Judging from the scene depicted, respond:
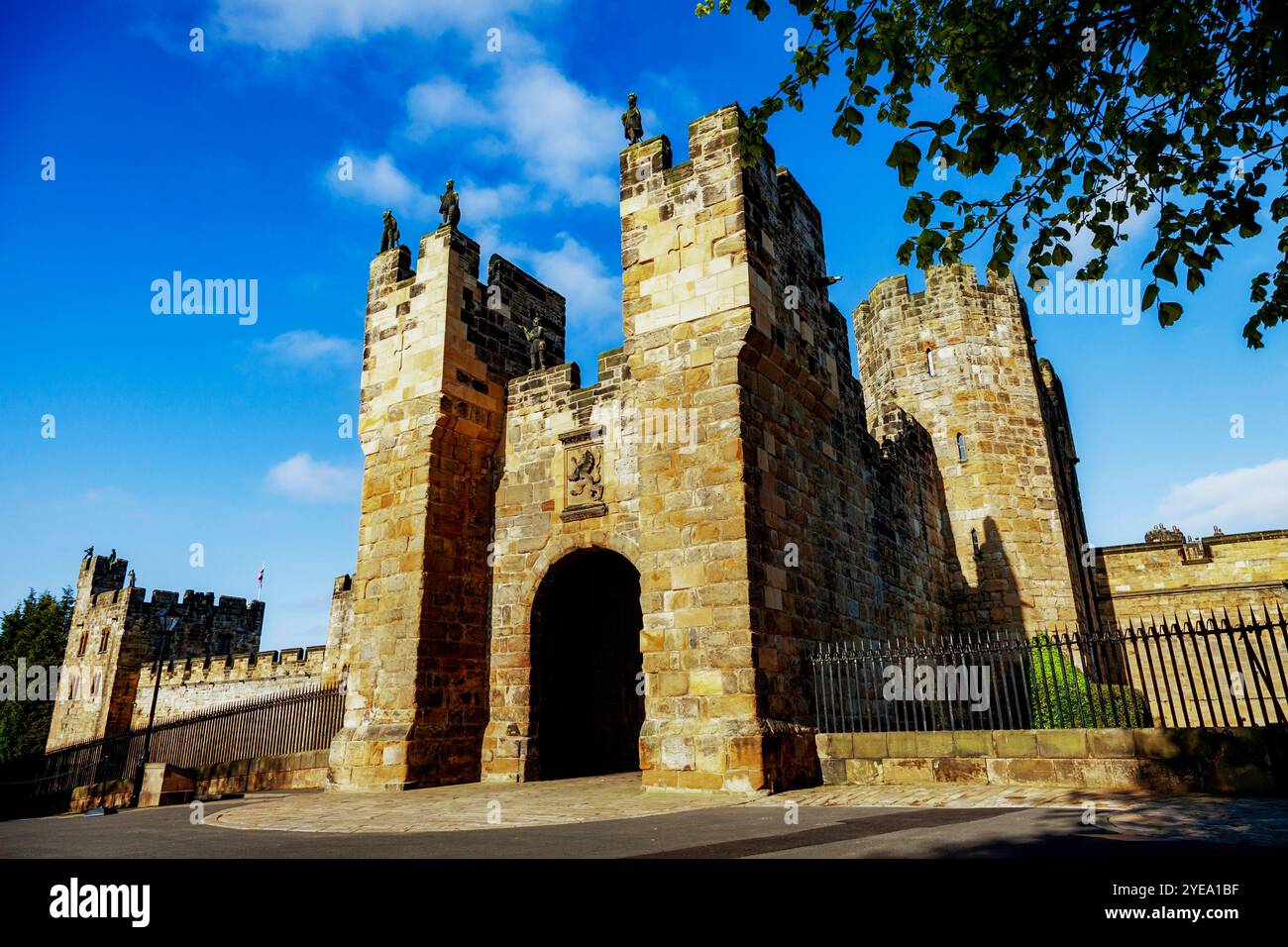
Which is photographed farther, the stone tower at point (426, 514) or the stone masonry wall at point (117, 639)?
the stone masonry wall at point (117, 639)

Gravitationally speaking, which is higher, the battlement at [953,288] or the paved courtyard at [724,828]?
the battlement at [953,288]

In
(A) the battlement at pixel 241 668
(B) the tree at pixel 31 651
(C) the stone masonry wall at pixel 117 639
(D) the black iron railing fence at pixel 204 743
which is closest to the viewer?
(D) the black iron railing fence at pixel 204 743

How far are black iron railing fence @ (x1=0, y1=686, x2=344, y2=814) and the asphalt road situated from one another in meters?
7.44

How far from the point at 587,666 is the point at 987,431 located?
36.1 feet

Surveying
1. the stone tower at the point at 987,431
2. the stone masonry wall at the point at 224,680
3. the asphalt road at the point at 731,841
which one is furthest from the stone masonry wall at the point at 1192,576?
the stone masonry wall at the point at 224,680

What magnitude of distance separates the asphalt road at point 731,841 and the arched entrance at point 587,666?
5.68 meters

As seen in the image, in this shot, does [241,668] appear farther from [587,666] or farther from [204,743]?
[587,666]

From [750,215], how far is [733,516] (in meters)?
4.07

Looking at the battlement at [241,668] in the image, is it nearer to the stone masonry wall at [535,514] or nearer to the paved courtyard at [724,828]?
the stone masonry wall at [535,514]

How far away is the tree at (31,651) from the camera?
3522 cm

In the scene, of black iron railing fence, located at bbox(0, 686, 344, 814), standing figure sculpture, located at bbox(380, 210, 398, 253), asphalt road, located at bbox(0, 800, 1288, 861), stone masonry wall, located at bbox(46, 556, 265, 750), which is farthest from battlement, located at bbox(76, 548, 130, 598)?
asphalt road, located at bbox(0, 800, 1288, 861)

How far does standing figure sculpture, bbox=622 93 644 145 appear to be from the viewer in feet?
38.6

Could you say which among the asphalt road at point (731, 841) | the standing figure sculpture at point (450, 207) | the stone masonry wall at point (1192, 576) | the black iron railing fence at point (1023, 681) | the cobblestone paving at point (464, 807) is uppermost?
the standing figure sculpture at point (450, 207)
